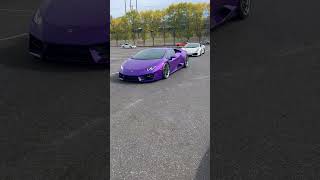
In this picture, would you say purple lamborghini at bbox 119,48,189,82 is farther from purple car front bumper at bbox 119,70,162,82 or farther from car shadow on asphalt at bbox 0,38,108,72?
car shadow on asphalt at bbox 0,38,108,72

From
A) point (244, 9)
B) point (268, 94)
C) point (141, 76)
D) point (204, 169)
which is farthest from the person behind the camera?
point (244, 9)

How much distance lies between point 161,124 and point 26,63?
5.79 feet

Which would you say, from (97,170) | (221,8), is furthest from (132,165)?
(221,8)

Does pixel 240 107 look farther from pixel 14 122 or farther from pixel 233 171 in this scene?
pixel 14 122

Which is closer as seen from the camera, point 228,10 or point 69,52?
point 69,52

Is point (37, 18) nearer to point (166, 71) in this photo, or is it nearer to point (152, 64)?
point (152, 64)

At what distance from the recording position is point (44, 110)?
3129 millimetres

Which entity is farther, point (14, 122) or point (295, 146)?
point (14, 122)

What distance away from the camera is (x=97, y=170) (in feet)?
8.17

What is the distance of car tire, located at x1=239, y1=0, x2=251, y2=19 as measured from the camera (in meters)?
4.14

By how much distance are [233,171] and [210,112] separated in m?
0.95

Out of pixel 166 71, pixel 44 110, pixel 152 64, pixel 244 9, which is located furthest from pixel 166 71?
pixel 244 9

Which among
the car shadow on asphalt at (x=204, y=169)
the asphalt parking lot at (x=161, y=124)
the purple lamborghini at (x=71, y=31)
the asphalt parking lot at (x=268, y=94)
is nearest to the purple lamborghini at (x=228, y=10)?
the asphalt parking lot at (x=268, y=94)

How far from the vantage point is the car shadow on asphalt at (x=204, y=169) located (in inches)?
91.8
